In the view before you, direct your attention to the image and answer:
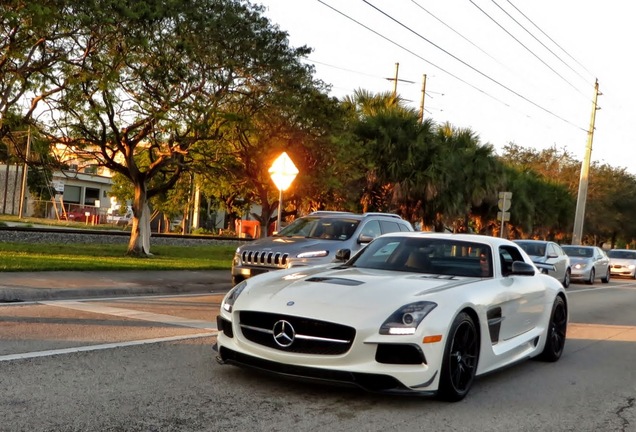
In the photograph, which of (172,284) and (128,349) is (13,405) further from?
(172,284)

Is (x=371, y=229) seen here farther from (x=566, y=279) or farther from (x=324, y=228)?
(x=566, y=279)

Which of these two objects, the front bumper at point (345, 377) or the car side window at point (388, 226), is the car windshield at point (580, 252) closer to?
the car side window at point (388, 226)

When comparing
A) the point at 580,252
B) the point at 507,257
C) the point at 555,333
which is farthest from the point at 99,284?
the point at 580,252

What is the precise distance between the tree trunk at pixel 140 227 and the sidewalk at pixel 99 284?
514cm

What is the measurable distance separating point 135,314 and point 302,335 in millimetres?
5236

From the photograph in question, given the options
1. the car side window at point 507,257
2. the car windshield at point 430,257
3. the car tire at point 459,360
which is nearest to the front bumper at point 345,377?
the car tire at point 459,360

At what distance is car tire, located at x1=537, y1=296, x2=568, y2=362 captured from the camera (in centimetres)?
820

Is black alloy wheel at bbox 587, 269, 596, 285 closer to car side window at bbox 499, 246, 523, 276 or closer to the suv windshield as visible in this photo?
the suv windshield

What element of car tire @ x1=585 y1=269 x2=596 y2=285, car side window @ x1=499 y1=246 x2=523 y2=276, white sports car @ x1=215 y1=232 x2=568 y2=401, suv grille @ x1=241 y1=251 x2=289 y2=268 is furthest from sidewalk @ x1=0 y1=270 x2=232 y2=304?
car tire @ x1=585 y1=269 x2=596 y2=285

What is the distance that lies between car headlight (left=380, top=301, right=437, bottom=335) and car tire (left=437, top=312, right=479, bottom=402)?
317mm

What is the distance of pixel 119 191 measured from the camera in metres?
44.8

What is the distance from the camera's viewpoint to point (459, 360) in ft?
19.6

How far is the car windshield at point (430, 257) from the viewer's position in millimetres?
7219

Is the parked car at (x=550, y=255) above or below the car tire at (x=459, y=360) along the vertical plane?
above
